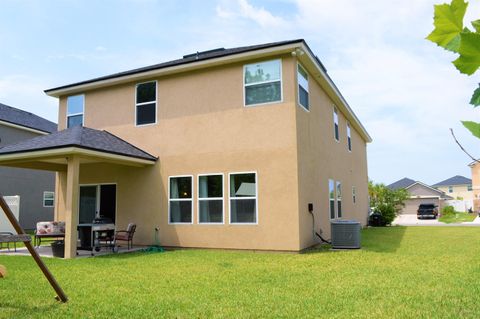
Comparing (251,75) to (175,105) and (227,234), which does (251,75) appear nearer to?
(175,105)

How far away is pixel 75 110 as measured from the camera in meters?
16.2

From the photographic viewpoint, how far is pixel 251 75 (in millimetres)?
13031

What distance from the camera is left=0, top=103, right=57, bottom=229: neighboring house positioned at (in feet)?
79.0

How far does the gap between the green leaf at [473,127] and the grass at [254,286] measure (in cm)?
492

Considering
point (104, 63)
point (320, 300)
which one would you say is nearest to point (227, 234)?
point (320, 300)

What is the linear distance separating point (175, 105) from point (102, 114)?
3.37 m

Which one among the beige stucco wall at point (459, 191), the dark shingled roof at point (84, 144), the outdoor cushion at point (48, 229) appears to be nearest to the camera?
the dark shingled roof at point (84, 144)

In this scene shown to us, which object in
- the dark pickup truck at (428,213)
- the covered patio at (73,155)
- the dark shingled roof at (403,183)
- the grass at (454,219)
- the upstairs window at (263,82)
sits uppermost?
the upstairs window at (263,82)

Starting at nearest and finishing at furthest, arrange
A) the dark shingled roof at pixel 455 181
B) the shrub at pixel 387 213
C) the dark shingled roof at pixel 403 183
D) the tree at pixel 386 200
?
the shrub at pixel 387 213 < the tree at pixel 386 200 < the dark shingled roof at pixel 403 183 < the dark shingled roof at pixel 455 181

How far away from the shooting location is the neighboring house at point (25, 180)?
948 inches

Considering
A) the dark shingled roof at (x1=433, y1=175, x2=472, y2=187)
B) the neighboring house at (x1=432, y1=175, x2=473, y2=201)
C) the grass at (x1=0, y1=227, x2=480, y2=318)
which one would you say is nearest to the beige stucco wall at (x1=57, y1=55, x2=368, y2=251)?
the grass at (x1=0, y1=227, x2=480, y2=318)

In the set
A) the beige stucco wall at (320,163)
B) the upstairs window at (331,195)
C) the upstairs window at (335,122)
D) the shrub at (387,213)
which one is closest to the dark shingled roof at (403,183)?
the shrub at (387,213)

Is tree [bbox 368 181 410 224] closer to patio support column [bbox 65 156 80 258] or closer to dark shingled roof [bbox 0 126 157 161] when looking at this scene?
dark shingled roof [bbox 0 126 157 161]

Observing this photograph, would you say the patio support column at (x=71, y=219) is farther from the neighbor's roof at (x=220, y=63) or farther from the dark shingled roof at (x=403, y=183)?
the dark shingled roof at (x=403, y=183)
